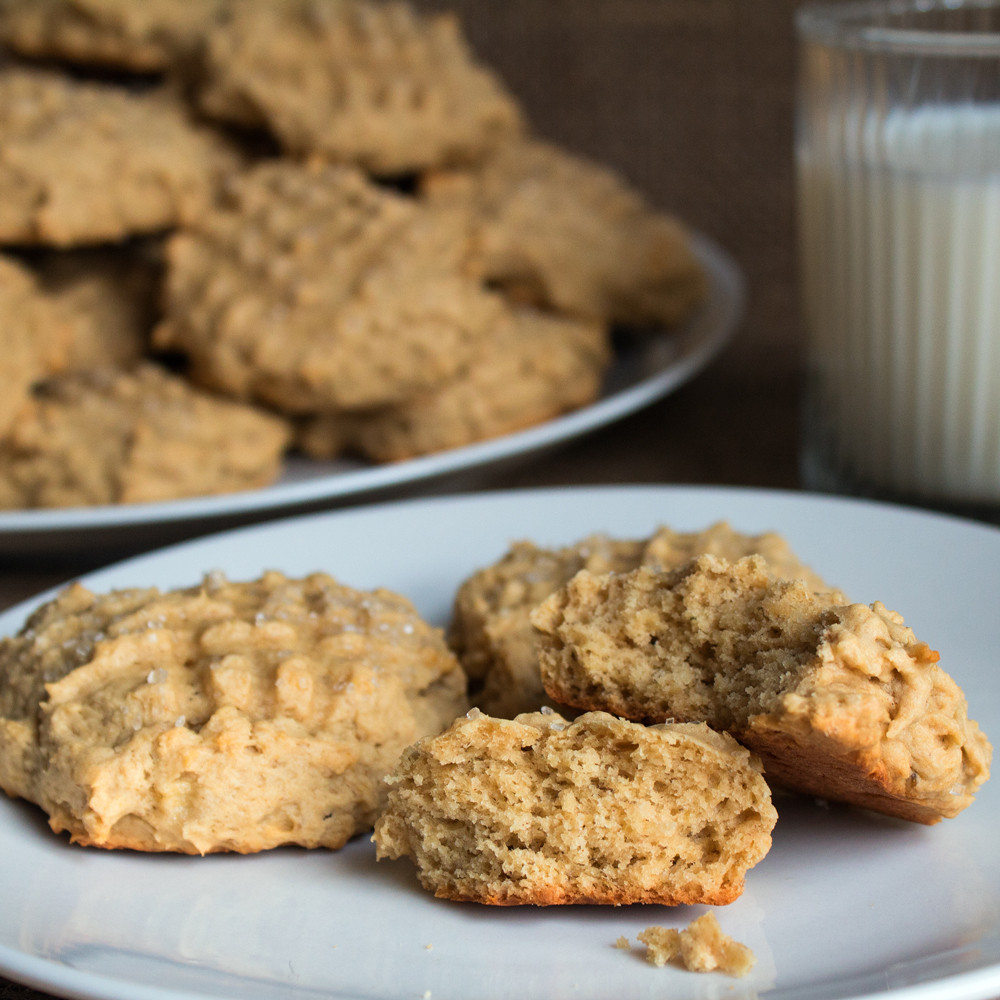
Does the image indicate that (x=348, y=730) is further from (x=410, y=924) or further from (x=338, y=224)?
(x=338, y=224)

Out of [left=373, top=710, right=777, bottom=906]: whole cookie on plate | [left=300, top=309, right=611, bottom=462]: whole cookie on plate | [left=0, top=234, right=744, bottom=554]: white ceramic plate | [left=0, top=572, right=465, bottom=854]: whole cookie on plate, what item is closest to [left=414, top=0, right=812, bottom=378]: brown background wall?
[left=0, top=234, right=744, bottom=554]: white ceramic plate

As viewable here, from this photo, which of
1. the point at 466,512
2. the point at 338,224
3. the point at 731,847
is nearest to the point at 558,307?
the point at 338,224

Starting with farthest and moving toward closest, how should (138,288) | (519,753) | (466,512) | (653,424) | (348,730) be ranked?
1. (653,424)
2. (138,288)
3. (466,512)
4. (348,730)
5. (519,753)

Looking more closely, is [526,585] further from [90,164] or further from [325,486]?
[90,164]

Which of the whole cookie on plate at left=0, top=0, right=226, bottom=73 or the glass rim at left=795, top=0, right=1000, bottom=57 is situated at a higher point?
the whole cookie on plate at left=0, top=0, right=226, bottom=73

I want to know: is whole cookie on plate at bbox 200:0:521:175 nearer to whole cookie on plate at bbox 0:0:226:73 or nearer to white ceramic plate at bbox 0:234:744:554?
whole cookie on plate at bbox 0:0:226:73

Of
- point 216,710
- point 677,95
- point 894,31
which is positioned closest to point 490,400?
point 894,31

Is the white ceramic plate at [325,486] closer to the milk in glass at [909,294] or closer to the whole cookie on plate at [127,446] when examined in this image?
the whole cookie on plate at [127,446]
